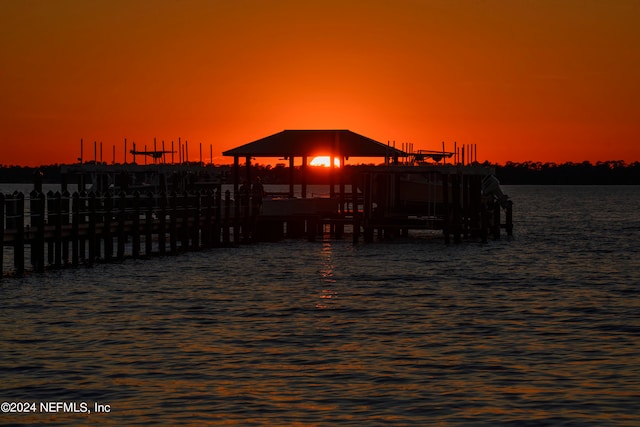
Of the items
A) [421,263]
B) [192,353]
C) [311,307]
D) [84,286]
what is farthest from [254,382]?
[421,263]

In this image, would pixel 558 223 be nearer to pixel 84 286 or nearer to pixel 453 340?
pixel 84 286

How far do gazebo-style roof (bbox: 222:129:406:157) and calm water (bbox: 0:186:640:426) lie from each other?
17.6 meters

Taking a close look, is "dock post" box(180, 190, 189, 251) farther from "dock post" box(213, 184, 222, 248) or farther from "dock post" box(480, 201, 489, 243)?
"dock post" box(480, 201, 489, 243)

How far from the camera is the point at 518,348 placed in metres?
23.1

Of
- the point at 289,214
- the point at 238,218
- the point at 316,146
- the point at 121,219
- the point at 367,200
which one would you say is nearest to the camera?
the point at 121,219

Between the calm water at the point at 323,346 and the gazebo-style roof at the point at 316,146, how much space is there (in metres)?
17.6

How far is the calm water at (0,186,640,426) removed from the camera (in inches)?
682

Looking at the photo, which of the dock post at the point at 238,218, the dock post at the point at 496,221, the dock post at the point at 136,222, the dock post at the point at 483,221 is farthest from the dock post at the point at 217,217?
the dock post at the point at 496,221

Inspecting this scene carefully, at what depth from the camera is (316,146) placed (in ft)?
203

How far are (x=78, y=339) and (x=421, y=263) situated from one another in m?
25.2

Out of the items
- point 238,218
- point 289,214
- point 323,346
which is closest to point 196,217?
point 238,218

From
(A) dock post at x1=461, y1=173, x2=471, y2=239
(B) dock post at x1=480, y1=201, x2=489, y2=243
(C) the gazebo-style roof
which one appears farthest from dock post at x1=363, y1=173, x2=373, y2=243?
(B) dock post at x1=480, y1=201, x2=489, y2=243

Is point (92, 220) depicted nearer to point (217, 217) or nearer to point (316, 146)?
point (217, 217)

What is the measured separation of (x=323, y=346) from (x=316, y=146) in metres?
39.0
